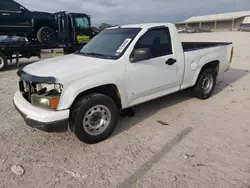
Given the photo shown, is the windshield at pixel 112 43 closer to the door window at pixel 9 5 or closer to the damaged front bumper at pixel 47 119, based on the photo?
the damaged front bumper at pixel 47 119

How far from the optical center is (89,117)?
10.5 ft

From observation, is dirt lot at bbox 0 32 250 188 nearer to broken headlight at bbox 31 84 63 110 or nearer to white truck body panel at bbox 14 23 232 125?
white truck body panel at bbox 14 23 232 125

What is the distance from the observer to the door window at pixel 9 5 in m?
9.95

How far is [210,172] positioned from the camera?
2613 millimetres

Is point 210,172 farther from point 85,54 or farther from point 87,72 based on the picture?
point 85,54

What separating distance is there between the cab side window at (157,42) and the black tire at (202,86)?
131cm

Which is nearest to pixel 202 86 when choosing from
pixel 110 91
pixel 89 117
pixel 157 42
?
pixel 157 42

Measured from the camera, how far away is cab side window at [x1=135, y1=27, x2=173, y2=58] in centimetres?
379

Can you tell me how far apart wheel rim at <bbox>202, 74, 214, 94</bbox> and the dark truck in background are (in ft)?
27.3

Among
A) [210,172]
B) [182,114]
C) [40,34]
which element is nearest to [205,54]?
[182,114]

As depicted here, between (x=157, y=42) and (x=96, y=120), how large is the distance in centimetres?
187

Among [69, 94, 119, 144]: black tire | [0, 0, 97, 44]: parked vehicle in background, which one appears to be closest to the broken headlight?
[69, 94, 119, 144]: black tire

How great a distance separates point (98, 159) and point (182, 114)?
2.15 m

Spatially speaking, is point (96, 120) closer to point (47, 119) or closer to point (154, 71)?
point (47, 119)
